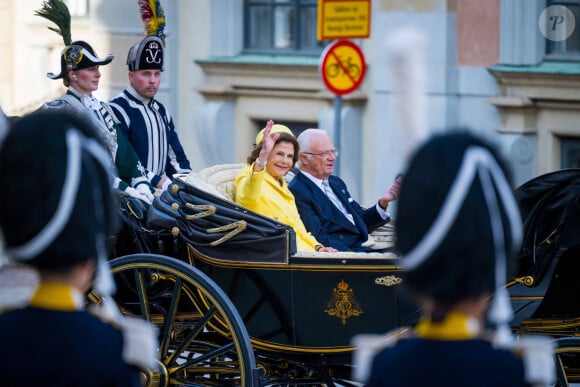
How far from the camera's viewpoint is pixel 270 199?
23.0 feet

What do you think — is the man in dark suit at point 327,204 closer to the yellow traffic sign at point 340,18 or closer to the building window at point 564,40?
the yellow traffic sign at point 340,18

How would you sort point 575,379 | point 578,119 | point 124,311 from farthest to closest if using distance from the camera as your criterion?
point 578,119 → point 124,311 → point 575,379

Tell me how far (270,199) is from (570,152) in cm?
538

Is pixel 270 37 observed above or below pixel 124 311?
above

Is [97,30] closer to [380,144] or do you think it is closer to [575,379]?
[380,144]

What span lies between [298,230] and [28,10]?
33.3ft

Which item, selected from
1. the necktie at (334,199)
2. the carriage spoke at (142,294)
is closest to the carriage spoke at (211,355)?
the carriage spoke at (142,294)

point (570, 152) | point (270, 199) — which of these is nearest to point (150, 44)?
point (270, 199)

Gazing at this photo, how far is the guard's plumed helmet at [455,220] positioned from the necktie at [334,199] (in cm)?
409

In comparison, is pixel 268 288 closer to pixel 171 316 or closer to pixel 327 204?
pixel 171 316

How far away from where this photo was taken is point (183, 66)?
14.4 m

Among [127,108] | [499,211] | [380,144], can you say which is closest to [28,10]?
[380,144]

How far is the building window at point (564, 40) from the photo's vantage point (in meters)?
12.1

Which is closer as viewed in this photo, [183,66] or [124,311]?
[124,311]
